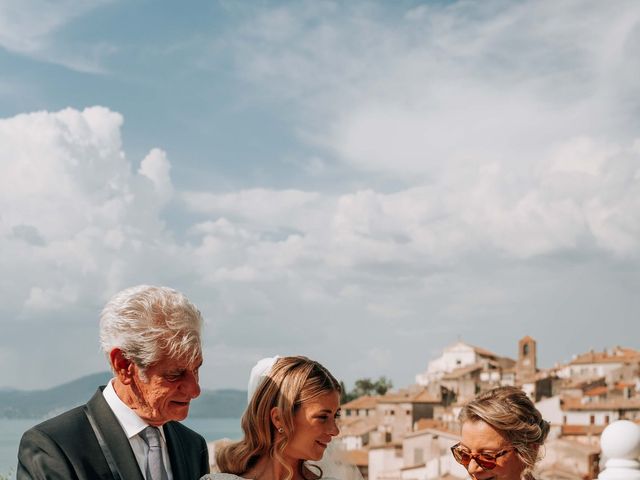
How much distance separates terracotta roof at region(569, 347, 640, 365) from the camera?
67.2m

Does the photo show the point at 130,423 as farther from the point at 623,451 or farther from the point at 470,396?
the point at 470,396

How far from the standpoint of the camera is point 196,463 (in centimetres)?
305

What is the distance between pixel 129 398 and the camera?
2.77 m

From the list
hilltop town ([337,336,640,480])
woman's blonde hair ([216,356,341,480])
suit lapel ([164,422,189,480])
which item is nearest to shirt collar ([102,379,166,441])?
suit lapel ([164,422,189,480])

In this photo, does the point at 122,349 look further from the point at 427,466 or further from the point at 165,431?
the point at 427,466

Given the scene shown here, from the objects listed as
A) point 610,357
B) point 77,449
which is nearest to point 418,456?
point 610,357

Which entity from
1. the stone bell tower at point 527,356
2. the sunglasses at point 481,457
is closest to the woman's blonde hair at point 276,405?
the sunglasses at point 481,457

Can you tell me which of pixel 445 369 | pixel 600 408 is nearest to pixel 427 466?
pixel 600 408

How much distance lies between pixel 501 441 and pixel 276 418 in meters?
0.68

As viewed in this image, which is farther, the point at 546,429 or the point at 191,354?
the point at 546,429

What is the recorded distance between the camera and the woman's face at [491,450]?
2840 millimetres

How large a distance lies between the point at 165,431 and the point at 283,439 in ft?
1.26

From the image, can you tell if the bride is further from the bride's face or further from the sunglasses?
the sunglasses

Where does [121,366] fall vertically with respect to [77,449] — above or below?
above
